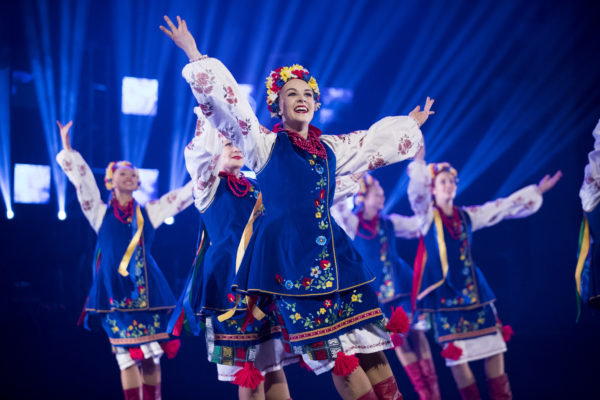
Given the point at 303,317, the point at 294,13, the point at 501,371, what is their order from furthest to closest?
the point at 294,13 → the point at 501,371 → the point at 303,317

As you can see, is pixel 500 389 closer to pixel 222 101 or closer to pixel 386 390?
pixel 386 390

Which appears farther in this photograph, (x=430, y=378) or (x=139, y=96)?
(x=139, y=96)

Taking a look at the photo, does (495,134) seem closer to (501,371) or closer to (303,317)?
(501,371)

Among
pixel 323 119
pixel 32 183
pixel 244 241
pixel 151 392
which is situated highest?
pixel 323 119

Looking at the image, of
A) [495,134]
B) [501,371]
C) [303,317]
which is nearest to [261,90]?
[495,134]

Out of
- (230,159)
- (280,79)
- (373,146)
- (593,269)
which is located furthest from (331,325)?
(593,269)

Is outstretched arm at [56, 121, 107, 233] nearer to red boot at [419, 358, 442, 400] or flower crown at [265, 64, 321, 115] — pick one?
flower crown at [265, 64, 321, 115]

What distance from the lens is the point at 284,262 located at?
1706 mm

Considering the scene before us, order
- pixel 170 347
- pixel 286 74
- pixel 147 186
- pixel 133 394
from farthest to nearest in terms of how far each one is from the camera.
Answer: pixel 147 186 → pixel 170 347 → pixel 133 394 → pixel 286 74

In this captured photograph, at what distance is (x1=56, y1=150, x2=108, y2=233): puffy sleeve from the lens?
3322mm

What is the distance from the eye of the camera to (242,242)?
208 cm

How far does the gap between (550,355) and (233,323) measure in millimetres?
3703

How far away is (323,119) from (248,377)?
3.94m

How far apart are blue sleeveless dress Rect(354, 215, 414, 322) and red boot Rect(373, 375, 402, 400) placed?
84.5 inches
